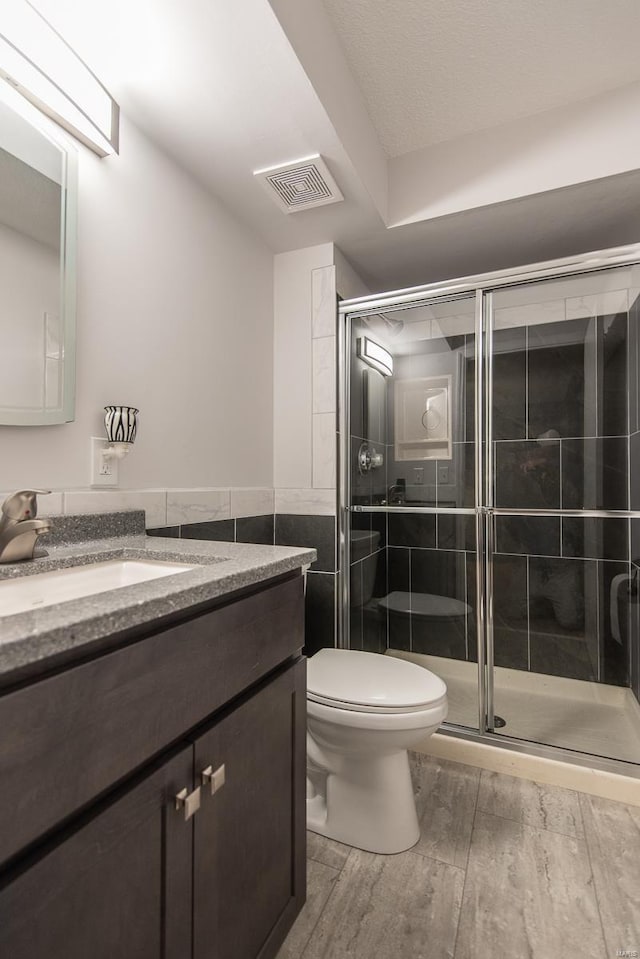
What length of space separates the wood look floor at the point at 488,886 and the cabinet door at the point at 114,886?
2.00 feet

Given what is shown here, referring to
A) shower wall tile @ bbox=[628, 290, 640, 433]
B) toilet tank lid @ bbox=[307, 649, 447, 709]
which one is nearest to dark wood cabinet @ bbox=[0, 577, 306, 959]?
toilet tank lid @ bbox=[307, 649, 447, 709]

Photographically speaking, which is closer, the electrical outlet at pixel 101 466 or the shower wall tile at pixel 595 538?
the electrical outlet at pixel 101 466

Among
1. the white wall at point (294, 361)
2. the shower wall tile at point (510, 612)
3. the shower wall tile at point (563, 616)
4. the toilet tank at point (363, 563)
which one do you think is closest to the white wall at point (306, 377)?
the white wall at point (294, 361)

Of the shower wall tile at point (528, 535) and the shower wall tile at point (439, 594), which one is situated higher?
the shower wall tile at point (528, 535)

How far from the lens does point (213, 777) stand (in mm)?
736

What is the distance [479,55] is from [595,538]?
5.61 ft

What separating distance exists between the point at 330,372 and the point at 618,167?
1.26 m

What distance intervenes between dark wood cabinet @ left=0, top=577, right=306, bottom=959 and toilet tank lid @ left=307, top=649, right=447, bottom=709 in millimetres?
333

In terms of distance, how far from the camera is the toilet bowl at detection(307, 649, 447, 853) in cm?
130

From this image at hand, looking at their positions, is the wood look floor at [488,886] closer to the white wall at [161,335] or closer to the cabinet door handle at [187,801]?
the cabinet door handle at [187,801]

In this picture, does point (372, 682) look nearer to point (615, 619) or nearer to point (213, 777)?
point (213, 777)

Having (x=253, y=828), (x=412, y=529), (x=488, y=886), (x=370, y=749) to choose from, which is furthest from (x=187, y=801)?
(x=412, y=529)

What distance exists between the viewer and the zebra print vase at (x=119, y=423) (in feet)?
4.14

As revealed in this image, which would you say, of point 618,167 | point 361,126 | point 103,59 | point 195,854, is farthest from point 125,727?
point 618,167
